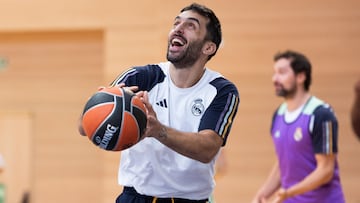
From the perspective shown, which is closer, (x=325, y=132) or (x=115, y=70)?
(x=325, y=132)

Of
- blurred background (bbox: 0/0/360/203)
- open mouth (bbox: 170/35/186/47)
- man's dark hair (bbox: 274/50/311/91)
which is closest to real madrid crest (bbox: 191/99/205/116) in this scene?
open mouth (bbox: 170/35/186/47)

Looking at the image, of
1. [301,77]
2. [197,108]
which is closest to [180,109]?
[197,108]

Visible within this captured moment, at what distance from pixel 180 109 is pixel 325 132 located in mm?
2301

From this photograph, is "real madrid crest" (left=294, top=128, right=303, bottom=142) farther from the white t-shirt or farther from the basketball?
the basketball

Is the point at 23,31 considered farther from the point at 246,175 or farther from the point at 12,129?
the point at 246,175

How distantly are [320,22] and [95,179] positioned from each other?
3.85 m

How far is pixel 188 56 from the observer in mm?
4895

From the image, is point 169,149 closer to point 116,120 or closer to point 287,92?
point 116,120

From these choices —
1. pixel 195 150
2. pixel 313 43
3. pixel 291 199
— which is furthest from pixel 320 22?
pixel 195 150

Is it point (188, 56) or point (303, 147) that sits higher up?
point (188, 56)

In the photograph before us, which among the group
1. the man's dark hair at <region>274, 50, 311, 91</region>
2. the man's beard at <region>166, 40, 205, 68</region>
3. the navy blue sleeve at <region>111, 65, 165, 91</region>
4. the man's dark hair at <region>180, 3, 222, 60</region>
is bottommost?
the man's dark hair at <region>274, 50, 311, 91</region>

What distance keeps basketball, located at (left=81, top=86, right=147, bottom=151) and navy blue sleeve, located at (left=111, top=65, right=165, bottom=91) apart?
25.5 inches

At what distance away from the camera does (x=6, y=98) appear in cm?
1129

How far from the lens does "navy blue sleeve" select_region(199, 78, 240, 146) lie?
470 centimetres
